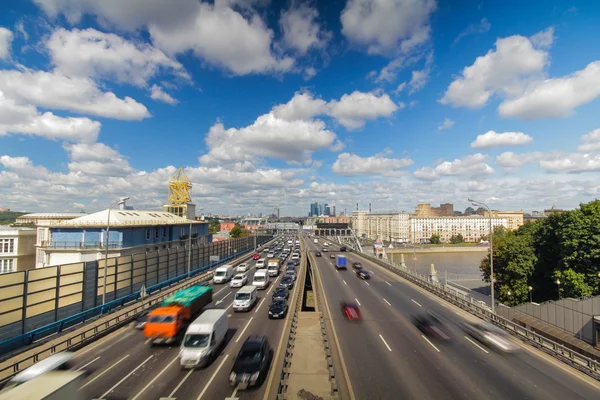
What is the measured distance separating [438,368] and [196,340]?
12.8 meters

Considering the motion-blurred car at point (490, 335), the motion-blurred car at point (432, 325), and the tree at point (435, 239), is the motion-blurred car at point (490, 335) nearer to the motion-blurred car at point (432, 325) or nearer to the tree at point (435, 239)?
the motion-blurred car at point (432, 325)

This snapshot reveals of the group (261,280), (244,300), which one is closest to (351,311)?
(244,300)

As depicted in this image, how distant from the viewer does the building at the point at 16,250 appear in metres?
48.5

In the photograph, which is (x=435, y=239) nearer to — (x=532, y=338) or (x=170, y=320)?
(x=532, y=338)

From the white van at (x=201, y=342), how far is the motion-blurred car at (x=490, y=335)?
56.0ft

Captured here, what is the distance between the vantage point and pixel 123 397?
12500mm

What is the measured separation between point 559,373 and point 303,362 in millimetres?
13152

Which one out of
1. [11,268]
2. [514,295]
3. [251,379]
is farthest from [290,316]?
[11,268]

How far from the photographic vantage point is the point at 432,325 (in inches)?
906

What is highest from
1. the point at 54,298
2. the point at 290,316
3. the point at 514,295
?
the point at 54,298

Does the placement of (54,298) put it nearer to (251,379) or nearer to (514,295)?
(251,379)

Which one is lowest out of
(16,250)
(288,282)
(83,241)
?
(288,282)

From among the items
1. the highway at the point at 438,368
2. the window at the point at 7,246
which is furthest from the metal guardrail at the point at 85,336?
the window at the point at 7,246

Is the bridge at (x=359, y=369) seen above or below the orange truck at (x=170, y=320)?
below
